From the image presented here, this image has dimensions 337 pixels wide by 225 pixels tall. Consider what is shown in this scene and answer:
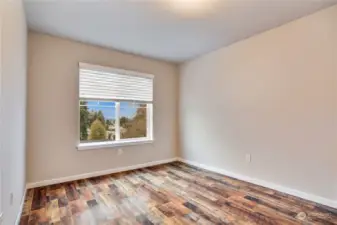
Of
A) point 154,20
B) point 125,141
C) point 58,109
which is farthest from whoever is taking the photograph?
point 125,141

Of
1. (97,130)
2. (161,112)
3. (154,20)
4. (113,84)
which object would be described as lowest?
(97,130)

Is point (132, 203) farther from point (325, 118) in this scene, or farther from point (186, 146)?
point (325, 118)

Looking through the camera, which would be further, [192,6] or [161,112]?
[161,112]

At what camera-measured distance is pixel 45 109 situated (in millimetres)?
3084

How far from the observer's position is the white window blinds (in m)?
3.49

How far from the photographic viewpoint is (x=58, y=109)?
3.20 metres

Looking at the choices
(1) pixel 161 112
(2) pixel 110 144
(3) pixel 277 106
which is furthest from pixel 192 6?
(2) pixel 110 144

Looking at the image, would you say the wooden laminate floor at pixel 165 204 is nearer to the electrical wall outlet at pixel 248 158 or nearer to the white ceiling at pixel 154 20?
the electrical wall outlet at pixel 248 158

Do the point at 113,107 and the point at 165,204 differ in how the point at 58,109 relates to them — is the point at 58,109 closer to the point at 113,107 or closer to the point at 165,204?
the point at 113,107

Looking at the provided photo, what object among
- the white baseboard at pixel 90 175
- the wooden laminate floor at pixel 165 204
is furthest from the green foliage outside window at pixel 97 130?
the wooden laminate floor at pixel 165 204

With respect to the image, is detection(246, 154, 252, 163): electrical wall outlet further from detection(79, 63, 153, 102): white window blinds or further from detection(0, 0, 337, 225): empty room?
detection(79, 63, 153, 102): white window blinds

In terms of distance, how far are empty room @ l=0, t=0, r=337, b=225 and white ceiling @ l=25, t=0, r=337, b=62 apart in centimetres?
2

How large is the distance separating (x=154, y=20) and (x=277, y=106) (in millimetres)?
2112

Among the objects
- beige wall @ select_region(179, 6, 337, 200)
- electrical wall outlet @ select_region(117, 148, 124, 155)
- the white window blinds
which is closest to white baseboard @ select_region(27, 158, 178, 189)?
electrical wall outlet @ select_region(117, 148, 124, 155)
